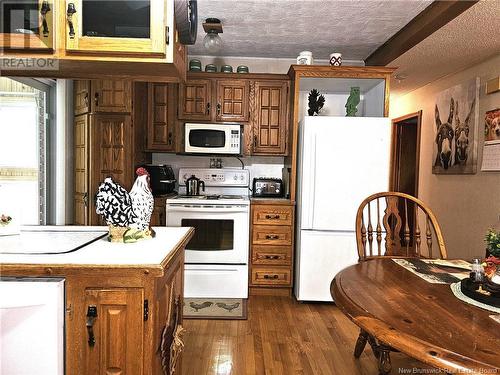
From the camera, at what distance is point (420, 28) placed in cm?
275

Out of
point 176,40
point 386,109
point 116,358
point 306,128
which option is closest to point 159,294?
point 116,358

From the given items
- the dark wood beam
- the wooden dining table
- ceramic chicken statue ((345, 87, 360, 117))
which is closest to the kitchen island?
the wooden dining table

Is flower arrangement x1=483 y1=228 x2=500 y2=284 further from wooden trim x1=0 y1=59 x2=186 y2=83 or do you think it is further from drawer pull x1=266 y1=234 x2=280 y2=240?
drawer pull x1=266 y1=234 x2=280 y2=240

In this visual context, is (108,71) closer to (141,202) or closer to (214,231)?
(141,202)

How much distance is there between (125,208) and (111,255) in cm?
22

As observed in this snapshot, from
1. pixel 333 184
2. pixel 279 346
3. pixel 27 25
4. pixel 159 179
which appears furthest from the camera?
pixel 159 179

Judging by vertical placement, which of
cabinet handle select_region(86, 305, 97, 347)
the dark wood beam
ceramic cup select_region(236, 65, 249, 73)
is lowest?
cabinet handle select_region(86, 305, 97, 347)

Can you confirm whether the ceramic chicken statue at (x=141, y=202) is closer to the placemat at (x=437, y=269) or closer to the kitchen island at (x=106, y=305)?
the kitchen island at (x=106, y=305)

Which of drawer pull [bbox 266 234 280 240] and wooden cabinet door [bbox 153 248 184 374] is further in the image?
drawer pull [bbox 266 234 280 240]

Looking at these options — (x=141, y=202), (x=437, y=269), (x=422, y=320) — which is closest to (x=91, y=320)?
(x=141, y=202)

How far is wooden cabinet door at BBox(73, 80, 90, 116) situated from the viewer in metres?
3.19

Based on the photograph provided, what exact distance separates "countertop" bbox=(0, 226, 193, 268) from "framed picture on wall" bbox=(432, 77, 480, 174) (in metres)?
3.17

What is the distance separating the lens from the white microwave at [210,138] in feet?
11.8

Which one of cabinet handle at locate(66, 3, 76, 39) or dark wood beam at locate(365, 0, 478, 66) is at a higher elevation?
dark wood beam at locate(365, 0, 478, 66)
